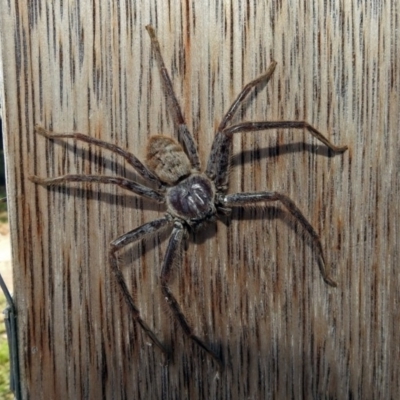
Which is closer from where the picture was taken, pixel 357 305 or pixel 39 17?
pixel 39 17

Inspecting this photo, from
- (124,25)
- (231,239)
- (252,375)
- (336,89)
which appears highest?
(124,25)

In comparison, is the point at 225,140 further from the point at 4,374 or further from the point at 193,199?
the point at 4,374

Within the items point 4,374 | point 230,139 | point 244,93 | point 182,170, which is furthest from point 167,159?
point 4,374

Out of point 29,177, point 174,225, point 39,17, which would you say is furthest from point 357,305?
point 39,17

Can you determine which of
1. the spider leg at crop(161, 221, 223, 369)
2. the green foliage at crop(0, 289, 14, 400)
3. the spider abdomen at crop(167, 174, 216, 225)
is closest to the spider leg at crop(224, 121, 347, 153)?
the spider abdomen at crop(167, 174, 216, 225)

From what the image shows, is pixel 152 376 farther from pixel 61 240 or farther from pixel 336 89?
pixel 336 89

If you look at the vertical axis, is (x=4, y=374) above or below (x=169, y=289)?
below

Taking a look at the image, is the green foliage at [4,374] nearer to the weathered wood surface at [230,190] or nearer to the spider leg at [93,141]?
the weathered wood surface at [230,190]
